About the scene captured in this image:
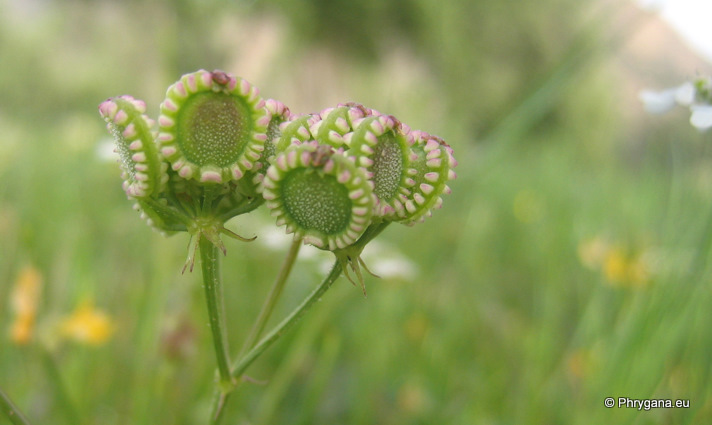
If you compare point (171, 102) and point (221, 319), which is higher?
point (171, 102)

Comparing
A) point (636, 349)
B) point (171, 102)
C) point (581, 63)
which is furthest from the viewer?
point (581, 63)

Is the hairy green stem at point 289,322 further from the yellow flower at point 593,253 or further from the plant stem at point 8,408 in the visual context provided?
the yellow flower at point 593,253

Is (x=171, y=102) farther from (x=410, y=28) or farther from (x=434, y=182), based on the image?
(x=410, y=28)

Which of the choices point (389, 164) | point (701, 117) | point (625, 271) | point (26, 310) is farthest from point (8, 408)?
point (625, 271)

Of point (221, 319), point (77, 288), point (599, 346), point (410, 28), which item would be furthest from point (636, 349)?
point (410, 28)

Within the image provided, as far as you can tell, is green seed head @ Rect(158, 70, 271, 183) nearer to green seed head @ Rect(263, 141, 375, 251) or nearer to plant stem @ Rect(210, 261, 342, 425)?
green seed head @ Rect(263, 141, 375, 251)

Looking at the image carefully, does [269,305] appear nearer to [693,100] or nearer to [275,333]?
[275,333]
